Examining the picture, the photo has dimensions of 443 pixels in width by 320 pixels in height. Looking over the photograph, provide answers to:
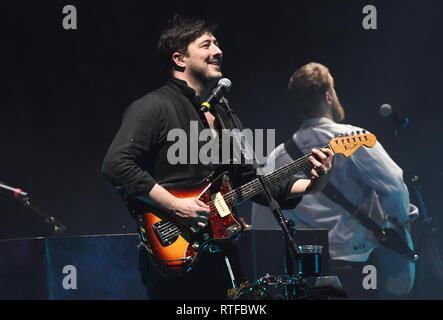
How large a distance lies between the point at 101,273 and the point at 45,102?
2730mm

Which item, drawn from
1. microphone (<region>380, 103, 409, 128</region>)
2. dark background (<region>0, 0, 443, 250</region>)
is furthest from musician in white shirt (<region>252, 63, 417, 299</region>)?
dark background (<region>0, 0, 443, 250</region>)

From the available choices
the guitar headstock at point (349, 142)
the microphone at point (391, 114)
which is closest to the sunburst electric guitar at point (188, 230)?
the guitar headstock at point (349, 142)

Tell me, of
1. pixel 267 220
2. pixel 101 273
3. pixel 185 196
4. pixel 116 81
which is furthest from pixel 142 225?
pixel 116 81

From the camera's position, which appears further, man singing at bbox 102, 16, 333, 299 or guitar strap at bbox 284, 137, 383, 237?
guitar strap at bbox 284, 137, 383, 237

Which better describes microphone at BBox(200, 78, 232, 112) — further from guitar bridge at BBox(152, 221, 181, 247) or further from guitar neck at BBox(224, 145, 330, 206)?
guitar bridge at BBox(152, 221, 181, 247)

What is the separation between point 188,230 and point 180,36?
1156mm

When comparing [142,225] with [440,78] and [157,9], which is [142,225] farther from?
[440,78]

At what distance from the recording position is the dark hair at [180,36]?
3.41 meters

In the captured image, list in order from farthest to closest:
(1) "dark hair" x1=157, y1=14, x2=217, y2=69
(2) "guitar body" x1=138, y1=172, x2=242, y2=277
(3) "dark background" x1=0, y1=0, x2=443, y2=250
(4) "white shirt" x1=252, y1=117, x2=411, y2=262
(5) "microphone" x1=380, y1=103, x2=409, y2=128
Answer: (3) "dark background" x1=0, y1=0, x2=443, y2=250 → (5) "microphone" x1=380, y1=103, x2=409, y2=128 → (4) "white shirt" x1=252, y1=117, x2=411, y2=262 → (1) "dark hair" x1=157, y1=14, x2=217, y2=69 → (2) "guitar body" x1=138, y1=172, x2=242, y2=277

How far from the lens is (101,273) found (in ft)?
12.3

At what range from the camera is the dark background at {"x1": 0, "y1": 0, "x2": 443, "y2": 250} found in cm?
582

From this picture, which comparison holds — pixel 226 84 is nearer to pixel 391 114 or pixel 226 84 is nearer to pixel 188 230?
pixel 188 230

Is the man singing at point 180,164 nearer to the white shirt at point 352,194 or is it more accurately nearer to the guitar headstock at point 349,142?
the guitar headstock at point 349,142

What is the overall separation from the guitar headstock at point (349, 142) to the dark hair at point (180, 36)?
0.98 metres
